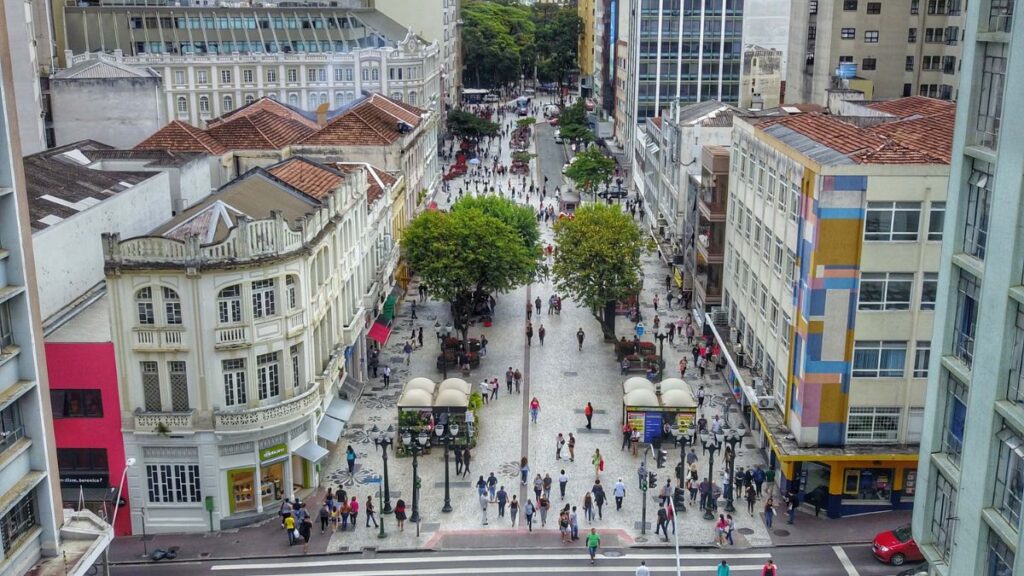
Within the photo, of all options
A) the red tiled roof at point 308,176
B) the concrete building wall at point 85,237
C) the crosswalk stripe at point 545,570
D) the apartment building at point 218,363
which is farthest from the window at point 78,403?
the red tiled roof at point 308,176

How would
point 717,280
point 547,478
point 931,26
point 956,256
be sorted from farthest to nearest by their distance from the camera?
point 931,26 → point 717,280 → point 547,478 → point 956,256

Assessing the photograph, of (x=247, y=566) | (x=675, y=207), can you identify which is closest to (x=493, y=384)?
(x=247, y=566)

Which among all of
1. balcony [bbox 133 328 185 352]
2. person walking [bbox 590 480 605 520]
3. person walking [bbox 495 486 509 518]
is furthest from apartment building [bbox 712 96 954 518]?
balcony [bbox 133 328 185 352]

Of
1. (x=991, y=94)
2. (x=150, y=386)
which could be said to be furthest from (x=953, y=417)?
(x=150, y=386)

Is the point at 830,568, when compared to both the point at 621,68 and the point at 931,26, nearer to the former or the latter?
the point at 931,26

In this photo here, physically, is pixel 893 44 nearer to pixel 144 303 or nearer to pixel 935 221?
pixel 935 221

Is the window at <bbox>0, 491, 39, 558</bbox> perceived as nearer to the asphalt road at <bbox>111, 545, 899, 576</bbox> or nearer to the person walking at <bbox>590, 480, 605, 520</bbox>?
the asphalt road at <bbox>111, 545, 899, 576</bbox>

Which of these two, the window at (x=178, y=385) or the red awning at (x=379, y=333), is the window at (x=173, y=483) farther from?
the red awning at (x=379, y=333)
